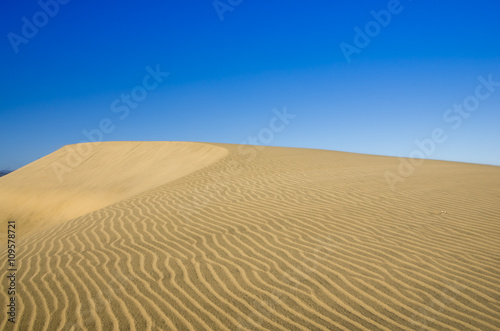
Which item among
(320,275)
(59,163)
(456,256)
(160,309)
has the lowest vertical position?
(160,309)

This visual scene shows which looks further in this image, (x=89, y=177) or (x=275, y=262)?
(x=89, y=177)

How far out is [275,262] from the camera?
178 inches

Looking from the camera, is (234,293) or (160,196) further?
(160,196)

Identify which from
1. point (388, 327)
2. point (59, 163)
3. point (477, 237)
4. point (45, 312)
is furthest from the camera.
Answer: point (59, 163)

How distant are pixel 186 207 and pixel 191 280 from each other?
4404 mm

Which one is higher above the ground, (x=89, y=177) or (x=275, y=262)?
(x=89, y=177)

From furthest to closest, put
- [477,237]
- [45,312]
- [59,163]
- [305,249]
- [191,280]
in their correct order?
[59,163] → [477,237] → [305,249] → [191,280] → [45,312]

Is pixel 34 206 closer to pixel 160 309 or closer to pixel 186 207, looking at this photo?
pixel 186 207

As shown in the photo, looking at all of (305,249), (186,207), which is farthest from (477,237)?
(186,207)

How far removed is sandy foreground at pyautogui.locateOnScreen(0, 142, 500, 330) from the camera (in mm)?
3289

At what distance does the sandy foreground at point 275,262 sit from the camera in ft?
10.8

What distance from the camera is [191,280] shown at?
407cm

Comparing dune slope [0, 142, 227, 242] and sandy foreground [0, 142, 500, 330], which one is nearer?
sandy foreground [0, 142, 500, 330]

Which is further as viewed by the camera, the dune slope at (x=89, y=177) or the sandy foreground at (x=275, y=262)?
the dune slope at (x=89, y=177)
